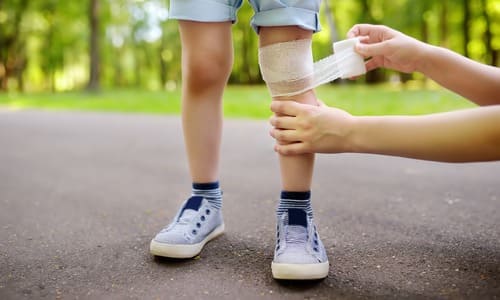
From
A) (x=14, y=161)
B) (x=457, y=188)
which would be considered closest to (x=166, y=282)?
(x=457, y=188)

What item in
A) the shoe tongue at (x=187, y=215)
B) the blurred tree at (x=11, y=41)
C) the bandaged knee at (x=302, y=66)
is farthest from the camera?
the blurred tree at (x=11, y=41)

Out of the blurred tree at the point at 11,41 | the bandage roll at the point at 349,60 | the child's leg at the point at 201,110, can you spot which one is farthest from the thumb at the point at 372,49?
the blurred tree at the point at 11,41

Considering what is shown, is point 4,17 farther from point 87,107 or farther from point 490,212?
point 490,212

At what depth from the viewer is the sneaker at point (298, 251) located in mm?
1312

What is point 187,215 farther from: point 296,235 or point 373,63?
point 373,63

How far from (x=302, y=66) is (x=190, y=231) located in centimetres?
60

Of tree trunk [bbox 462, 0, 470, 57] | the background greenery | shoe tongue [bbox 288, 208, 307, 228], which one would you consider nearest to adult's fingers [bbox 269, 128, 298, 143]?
shoe tongue [bbox 288, 208, 307, 228]

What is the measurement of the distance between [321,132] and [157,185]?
1646 millimetres

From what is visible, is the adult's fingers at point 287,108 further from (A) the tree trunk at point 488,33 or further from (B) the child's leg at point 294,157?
(A) the tree trunk at point 488,33

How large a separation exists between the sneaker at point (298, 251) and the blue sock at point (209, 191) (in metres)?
0.30

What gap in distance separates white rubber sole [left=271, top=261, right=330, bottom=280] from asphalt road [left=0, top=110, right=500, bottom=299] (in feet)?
0.09

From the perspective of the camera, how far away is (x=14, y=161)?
3459 mm

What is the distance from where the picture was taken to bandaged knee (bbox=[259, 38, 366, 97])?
1410 mm

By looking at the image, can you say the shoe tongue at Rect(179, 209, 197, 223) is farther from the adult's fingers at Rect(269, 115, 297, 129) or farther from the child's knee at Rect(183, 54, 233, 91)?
the adult's fingers at Rect(269, 115, 297, 129)
